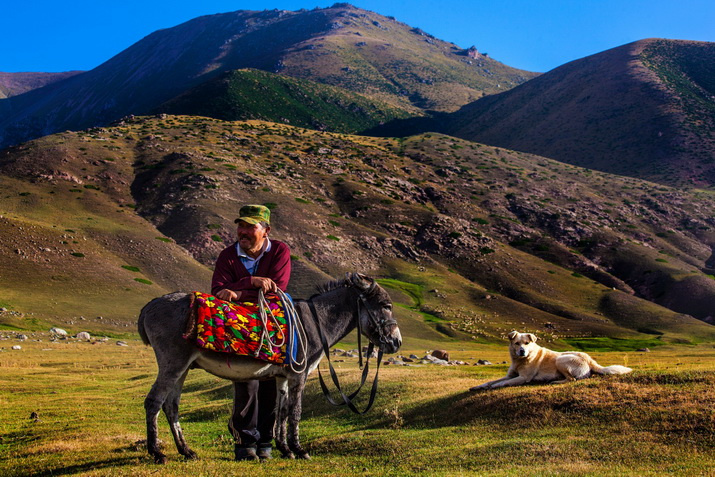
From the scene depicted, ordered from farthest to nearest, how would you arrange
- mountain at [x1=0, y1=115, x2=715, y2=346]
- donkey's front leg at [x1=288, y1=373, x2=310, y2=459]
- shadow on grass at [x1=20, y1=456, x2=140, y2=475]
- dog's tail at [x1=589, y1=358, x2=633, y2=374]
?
1. mountain at [x1=0, y1=115, x2=715, y2=346]
2. dog's tail at [x1=589, y1=358, x2=633, y2=374]
3. donkey's front leg at [x1=288, y1=373, x2=310, y2=459]
4. shadow on grass at [x1=20, y1=456, x2=140, y2=475]

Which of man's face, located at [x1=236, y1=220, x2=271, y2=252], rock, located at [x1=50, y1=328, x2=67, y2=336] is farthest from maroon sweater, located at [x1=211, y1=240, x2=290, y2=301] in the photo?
rock, located at [x1=50, y1=328, x2=67, y2=336]

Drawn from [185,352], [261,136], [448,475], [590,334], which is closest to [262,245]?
[185,352]

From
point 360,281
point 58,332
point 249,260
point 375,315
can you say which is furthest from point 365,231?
point 249,260

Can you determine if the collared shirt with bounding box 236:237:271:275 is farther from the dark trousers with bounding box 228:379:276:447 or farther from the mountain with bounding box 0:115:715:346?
the mountain with bounding box 0:115:715:346

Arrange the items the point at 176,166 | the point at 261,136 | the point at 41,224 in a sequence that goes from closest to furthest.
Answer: the point at 41,224, the point at 176,166, the point at 261,136

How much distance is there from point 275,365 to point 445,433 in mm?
6496

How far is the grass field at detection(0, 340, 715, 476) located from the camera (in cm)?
1043

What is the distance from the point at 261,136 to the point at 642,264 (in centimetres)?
10960

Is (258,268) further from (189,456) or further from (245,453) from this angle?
(189,456)

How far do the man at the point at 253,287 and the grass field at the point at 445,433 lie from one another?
757 millimetres

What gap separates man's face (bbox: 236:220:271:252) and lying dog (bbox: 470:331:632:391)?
1002 cm

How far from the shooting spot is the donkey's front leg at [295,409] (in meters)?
11.2

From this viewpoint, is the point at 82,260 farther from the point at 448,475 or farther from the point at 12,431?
the point at 448,475

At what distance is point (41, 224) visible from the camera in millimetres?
78062
